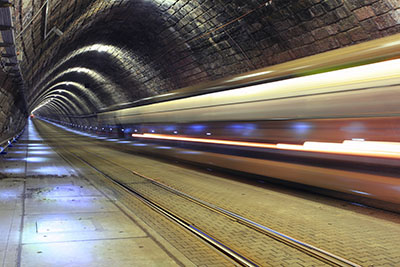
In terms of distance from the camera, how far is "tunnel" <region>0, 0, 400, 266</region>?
5.20 metres

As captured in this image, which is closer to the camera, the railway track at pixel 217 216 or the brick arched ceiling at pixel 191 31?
the railway track at pixel 217 216

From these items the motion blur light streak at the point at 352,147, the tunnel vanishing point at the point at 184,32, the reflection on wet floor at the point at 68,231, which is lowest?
the reflection on wet floor at the point at 68,231

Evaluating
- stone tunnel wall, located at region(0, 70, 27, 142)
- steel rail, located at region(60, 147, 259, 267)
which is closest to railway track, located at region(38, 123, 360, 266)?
steel rail, located at region(60, 147, 259, 267)

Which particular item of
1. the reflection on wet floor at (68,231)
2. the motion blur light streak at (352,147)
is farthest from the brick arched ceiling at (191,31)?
the motion blur light streak at (352,147)

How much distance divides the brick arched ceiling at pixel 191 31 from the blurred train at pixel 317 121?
3245 mm

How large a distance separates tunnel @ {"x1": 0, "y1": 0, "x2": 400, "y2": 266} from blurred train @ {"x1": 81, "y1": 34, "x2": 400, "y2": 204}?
0.11ft

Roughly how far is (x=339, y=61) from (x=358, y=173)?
237 cm

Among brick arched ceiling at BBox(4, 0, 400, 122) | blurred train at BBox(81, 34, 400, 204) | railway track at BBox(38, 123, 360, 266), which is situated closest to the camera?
railway track at BBox(38, 123, 360, 266)

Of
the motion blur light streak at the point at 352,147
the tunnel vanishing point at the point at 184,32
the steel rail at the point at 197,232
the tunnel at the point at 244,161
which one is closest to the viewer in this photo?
the steel rail at the point at 197,232

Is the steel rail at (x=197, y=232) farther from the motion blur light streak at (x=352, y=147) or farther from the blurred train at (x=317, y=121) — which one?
the motion blur light streak at (x=352, y=147)

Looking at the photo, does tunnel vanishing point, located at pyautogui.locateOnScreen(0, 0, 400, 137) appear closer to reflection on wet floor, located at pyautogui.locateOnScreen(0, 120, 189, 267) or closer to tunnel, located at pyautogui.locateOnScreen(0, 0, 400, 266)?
tunnel, located at pyautogui.locateOnScreen(0, 0, 400, 266)

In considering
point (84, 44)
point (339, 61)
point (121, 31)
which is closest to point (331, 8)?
point (339, 61)

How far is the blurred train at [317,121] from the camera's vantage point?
6730mm

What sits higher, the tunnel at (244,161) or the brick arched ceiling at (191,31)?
the brick arched ceiling at (191,31)
